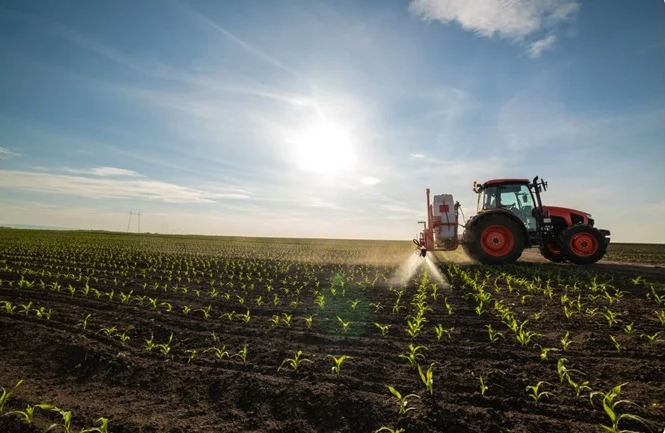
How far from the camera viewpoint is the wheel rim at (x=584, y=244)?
13.0 meters

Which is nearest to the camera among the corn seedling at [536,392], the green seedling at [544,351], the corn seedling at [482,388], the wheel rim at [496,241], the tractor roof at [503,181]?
the corn seedling at [536,392]

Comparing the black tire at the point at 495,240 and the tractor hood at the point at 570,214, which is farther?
the tractor hood at the point at 570,214

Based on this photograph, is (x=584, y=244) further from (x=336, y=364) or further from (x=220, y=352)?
(x=220, y=352)

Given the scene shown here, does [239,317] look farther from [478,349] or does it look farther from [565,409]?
[565,409]

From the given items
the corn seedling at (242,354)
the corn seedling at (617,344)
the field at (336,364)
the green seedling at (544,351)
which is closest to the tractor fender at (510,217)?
the field at (336,364)

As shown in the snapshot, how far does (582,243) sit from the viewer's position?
13086mm

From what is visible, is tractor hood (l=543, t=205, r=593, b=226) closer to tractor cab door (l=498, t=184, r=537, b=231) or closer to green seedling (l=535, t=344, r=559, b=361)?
tractor cab door (l=498, t=184, r=537, b=231)

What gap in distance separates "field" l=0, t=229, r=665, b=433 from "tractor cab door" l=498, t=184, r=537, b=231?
5.13 metres

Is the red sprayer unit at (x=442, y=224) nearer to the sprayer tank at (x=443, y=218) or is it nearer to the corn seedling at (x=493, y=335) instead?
the sprayer tank at (x=443, y=218)

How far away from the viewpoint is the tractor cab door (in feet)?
44.9

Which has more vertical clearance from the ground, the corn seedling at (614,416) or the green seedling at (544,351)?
the green seedling at (544,351)

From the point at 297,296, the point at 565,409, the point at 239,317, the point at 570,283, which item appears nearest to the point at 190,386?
the point at 239,317

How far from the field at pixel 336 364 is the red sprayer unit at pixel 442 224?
6708 mm

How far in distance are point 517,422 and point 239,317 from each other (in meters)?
5.04
